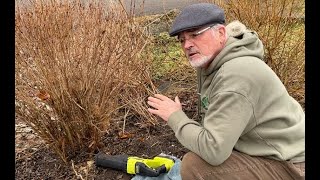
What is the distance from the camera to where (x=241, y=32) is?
2.69m

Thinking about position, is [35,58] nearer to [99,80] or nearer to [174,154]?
[99,80]

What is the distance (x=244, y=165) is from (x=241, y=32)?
2.44ft

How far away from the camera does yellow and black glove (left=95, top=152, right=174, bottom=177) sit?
317 centimetres

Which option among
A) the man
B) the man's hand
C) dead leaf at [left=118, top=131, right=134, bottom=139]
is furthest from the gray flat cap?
dead leaf at [left=118, top=131, right=134, bottom=139]

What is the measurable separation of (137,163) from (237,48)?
1115 mm

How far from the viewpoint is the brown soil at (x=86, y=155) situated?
3.39 metres

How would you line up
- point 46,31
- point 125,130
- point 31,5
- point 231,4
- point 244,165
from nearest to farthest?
point 244,165
point 46,31
point 31,5
point 125,130
point 231,4

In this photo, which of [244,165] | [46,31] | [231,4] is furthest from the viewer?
[231,4]

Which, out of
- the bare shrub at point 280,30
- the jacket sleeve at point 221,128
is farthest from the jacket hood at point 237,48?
the bare shrub at point 280,30

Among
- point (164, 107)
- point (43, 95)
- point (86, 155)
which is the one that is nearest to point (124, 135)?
point (86, 155)

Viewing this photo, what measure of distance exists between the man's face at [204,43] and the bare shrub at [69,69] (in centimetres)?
80

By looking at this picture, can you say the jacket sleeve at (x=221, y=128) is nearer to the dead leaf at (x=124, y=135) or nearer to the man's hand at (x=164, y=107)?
the man's hand at (x=164, y=107)

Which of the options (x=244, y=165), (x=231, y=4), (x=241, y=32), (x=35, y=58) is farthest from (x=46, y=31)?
(x=231, y=4)

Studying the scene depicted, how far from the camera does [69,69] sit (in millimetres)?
3096
